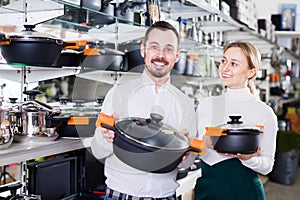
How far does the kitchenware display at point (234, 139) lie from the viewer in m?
1.53

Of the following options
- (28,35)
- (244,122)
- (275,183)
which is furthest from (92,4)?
(275,183)

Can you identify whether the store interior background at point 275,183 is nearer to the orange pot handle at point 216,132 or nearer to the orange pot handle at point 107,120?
the orange pot handle at point 107,120

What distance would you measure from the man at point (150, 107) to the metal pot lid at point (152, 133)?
13 centimetres

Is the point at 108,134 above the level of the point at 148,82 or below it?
below

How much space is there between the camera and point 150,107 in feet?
5.24

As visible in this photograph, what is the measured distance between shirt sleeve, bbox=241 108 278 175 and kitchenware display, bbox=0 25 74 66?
897 mm

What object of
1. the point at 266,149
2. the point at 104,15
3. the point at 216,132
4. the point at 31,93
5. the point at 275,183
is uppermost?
the point at 104,15

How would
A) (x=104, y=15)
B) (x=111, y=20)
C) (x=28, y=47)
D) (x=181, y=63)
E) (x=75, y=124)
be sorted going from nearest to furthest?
(x=28, y=47) < (x=75, y=124) < (x=104, y=15) < (x=111, y=20) < (x=181, y=63)

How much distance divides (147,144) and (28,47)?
1.73ft

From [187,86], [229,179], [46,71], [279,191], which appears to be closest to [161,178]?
[229,179]

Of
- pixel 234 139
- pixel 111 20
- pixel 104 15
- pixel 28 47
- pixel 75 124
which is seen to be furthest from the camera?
pixel 111 20

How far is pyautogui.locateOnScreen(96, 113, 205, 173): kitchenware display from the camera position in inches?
51.0

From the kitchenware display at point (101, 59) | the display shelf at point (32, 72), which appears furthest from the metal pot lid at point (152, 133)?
the display shelf at point (32, 72)

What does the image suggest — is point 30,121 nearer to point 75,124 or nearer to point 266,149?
point 75,124
